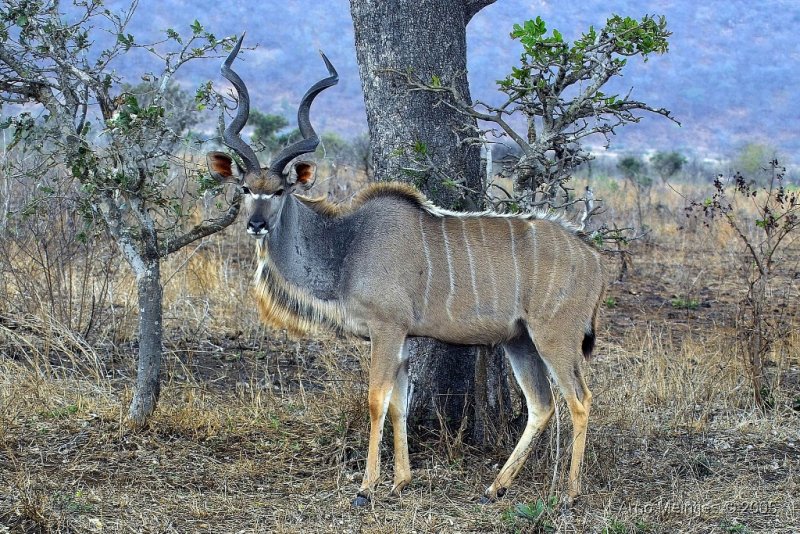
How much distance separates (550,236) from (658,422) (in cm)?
147

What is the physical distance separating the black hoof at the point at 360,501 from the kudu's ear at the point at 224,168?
1.51m

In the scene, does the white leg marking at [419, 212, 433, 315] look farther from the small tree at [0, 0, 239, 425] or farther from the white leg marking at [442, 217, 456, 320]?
the small tree at [0, 0, 239, 425]

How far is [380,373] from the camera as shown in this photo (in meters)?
4.88

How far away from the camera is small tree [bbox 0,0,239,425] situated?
502cm

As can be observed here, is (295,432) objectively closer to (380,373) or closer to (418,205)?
(380,373)

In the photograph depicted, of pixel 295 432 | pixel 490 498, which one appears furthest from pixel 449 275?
pixel 295 432

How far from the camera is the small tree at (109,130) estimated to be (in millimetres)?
5023

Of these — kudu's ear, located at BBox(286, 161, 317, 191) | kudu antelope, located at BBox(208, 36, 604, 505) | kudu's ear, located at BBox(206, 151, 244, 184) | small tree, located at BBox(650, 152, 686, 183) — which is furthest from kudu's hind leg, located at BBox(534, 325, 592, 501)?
small tree, located at BBox(650, 152, 686, 183)

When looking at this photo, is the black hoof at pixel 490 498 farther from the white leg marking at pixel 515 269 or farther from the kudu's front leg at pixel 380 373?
the white leg marking at pixel 515 269

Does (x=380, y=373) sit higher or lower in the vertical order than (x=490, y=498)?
higher

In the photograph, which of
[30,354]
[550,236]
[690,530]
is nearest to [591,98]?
[550,236]

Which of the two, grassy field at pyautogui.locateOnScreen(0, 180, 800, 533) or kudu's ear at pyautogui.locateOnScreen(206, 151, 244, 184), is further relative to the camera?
Answer: kudu's ear at pyautogui.locateOnScreen(206, 151, 244, 184)

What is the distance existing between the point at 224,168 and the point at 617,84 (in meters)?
43.4

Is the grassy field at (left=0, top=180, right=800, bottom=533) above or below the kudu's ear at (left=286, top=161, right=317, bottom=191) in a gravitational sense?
below
